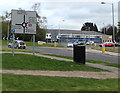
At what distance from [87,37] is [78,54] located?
103m

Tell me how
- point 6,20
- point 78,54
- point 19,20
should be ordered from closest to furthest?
point 78,54 < point 19,20 < point 6,20

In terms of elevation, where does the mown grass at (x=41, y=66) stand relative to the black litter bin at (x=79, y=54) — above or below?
below

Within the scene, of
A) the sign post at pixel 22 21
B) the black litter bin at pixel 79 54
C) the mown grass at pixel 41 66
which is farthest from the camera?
the sign post at pixel 22 21

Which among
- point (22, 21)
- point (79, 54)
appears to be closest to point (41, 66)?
point (79, 54)

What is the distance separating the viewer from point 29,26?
22.6 m

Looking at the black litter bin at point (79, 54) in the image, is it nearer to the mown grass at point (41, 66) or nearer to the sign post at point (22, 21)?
the mown grass at point (41, 66)

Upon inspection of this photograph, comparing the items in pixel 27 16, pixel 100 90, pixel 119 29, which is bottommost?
pixel 100 90

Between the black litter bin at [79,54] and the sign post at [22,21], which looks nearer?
the black litter bin at [79,54]

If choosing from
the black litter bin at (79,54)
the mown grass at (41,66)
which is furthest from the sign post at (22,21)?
the black litter bin at (79,54)

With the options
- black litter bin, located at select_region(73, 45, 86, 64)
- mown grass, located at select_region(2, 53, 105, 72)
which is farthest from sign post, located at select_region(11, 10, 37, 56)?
black litter bin, located at select_region(73, 45, 86, 64)

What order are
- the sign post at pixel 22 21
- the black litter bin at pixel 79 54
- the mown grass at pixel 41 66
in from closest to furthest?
the mown grass at pixel 41 66, the black litter bin at pixel 79 54, the sign post at pixel 22 21

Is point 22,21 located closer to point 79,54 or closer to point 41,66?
point 79,54

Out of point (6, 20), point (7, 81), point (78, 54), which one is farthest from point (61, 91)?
point (6, 20)

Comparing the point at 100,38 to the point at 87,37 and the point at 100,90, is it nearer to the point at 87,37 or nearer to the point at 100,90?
the point at 87,37
